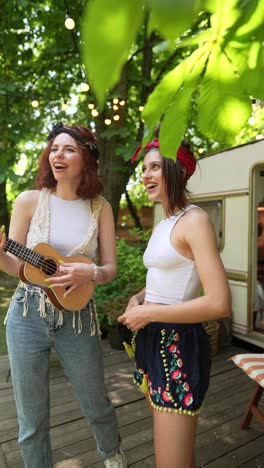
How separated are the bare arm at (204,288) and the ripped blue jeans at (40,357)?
533 millimetres

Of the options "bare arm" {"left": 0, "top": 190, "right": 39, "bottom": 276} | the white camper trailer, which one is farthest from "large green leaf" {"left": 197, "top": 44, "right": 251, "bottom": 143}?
the white camper trailer

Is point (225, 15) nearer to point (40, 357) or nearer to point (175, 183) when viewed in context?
point (175, 183)

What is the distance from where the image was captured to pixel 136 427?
9.66ft

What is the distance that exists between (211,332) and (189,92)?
13.8 ft

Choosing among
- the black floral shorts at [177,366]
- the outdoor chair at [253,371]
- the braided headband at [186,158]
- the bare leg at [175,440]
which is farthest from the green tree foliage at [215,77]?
the outdoor chair at [253,371]

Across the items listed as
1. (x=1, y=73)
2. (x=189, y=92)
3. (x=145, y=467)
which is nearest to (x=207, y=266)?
(x=189, y=92)

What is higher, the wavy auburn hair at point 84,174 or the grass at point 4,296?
the wavy auburn hair at point 84,174

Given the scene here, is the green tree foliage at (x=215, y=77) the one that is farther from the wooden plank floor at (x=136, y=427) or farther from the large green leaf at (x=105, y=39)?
the wooden plank floor at (x=136, y=427)

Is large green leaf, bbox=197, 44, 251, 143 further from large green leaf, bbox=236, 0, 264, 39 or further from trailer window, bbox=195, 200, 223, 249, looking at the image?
trailer window, bbox=195, 200, 223, 249

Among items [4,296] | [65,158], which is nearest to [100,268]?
[65,158]

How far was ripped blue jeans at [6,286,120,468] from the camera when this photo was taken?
68.9 inches

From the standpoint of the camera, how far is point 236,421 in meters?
3.08

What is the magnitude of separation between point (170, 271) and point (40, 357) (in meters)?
0.76

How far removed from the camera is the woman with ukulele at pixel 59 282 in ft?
5.80
